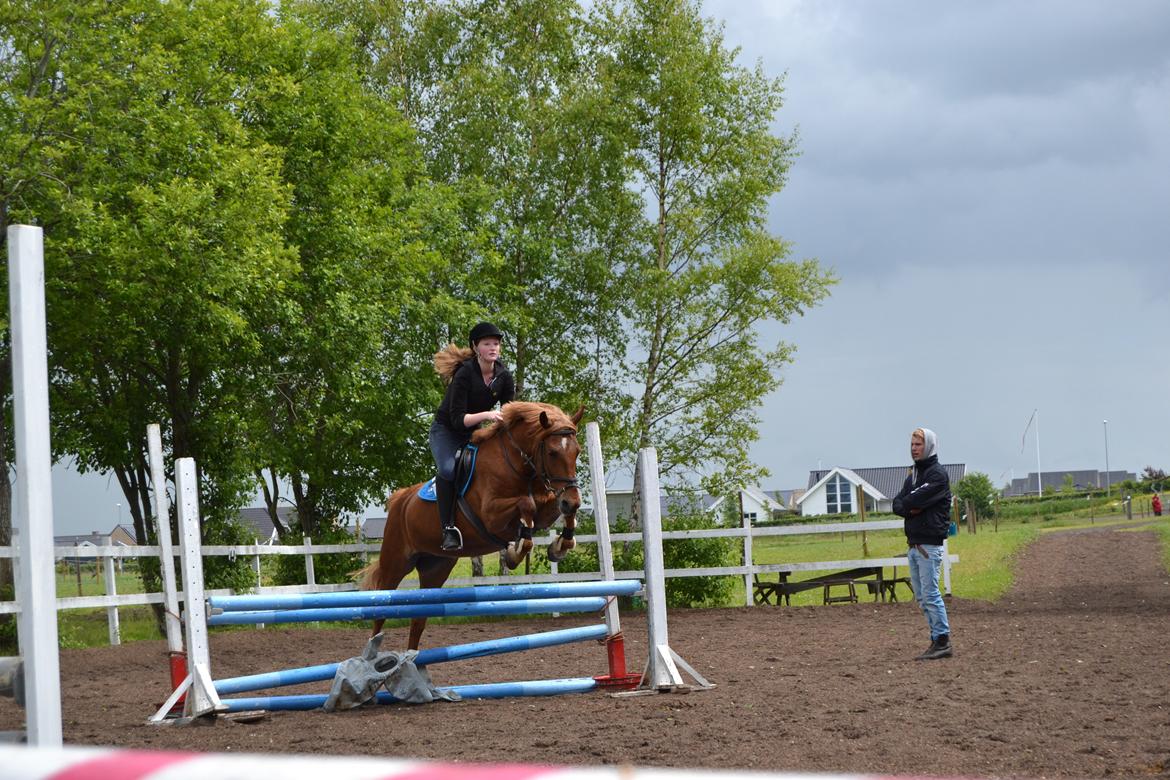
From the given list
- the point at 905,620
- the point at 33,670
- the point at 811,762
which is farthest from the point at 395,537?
the point at 905,620

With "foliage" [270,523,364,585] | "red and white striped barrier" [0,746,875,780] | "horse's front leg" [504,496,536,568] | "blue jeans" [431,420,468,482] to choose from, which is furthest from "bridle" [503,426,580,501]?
"foliage" [270,523,364,585]

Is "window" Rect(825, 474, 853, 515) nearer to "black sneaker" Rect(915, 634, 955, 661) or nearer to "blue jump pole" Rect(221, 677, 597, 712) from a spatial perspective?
"black sneaker" Rect(915, 634, 955, 661)

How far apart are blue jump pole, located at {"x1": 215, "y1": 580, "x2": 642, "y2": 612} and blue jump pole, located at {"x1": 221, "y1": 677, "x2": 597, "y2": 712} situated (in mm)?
873

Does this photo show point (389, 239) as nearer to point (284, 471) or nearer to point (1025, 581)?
point (284, 471)

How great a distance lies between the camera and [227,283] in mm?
16984

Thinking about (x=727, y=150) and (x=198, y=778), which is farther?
(x=727, y=150)

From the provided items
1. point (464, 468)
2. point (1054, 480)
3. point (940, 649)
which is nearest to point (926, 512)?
point (940, 649)

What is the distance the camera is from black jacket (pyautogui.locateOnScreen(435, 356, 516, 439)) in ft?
25.2

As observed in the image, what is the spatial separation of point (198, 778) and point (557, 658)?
10.9 meters

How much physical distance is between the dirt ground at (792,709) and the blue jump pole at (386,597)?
74 cm

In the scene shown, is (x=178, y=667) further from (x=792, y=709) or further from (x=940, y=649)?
(x=940, y=649)

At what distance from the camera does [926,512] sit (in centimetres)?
Result: 977

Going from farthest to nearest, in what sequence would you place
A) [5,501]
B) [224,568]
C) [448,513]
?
[224,568] < [5,501] < [448,513]

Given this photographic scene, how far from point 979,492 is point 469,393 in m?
59.7
